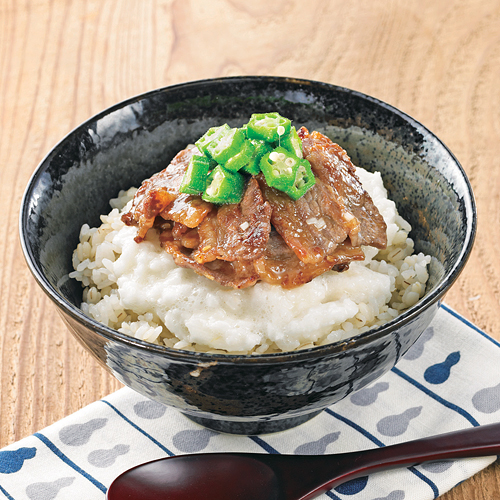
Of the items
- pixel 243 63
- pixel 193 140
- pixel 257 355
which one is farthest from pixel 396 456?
pixel 243 63

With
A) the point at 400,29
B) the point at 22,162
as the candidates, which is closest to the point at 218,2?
the point at 400,29

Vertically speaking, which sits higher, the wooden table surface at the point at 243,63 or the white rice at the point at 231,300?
the wooden table surface at the point at 243,63

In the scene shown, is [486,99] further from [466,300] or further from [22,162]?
[22,162]

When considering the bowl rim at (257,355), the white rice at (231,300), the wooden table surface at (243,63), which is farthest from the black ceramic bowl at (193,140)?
the wooden table surface at (243,63)

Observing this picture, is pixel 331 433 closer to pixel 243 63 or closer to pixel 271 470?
pixel 271 470

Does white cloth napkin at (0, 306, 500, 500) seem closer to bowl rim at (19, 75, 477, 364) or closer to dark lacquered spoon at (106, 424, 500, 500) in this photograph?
dark lacquered spoon at (106, 424, 500, 500)

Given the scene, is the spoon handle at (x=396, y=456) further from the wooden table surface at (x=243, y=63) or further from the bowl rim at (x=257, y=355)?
the wooden table surface at (x=243, y=63)
